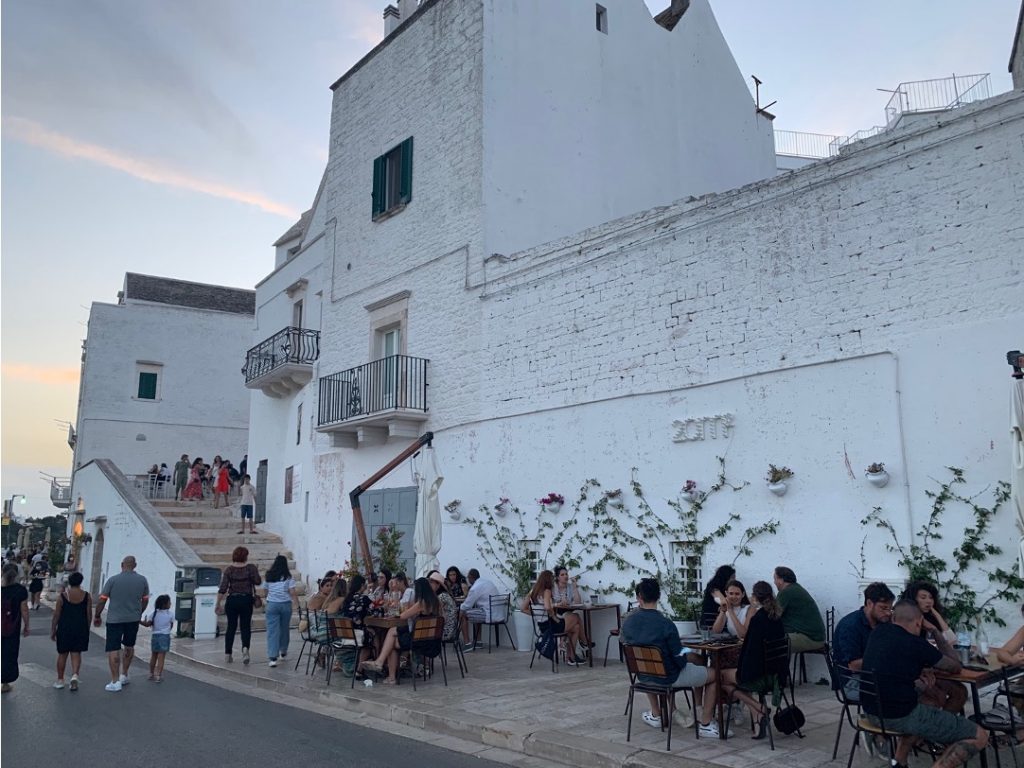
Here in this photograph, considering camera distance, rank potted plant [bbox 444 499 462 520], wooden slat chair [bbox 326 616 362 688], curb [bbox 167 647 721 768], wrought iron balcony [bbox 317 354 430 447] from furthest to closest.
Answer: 1. wrought iron balcony [bbox 317 354 430 447]
2. potted plant [bbox 444 499 462 520]
3. wooden slat chair [bbox 326 616 362 688]
4. curb [bbox 167 647 721 768]

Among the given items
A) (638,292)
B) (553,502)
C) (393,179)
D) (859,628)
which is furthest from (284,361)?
(859,628)

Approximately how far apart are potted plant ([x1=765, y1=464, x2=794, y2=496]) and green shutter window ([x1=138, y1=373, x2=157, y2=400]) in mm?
29049

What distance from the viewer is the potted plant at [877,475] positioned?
8.73 meters

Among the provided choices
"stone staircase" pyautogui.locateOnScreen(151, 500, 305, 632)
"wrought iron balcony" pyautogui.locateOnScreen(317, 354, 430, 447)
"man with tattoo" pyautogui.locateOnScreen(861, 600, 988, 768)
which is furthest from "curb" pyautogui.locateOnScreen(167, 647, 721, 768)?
"stone staircase" pyautogui.locateOnScreen(151, 500, 305, 632)

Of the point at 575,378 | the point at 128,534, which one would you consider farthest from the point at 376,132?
the point at 128,534

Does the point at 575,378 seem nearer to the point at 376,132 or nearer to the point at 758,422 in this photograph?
the point at 758,422

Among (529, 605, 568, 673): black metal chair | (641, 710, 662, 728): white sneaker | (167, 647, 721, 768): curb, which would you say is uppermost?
(529, 605, 568, 673): black metal chair

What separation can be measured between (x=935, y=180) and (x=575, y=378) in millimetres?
5470

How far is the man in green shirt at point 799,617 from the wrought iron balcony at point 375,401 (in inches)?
317

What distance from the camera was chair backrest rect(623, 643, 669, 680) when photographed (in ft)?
21.7

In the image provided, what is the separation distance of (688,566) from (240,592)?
6.17 m

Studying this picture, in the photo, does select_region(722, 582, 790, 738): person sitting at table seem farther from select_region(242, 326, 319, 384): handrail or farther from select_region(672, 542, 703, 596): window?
select_region(242, 326, 319, 384): handrail

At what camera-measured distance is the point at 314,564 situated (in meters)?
18.2

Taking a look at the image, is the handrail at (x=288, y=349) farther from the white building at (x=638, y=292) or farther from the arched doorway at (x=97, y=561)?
the arched doorway at (x=97, y=561)
